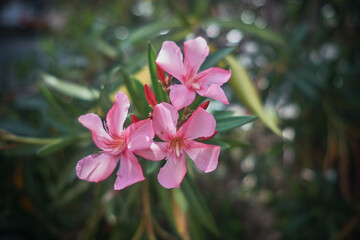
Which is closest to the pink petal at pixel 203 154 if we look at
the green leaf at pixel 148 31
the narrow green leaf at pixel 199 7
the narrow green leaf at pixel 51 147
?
the narrow green leaf at pixel 51 147

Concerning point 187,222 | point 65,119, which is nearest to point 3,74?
point 65,119

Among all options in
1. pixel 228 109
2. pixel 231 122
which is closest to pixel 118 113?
pixel 231 122

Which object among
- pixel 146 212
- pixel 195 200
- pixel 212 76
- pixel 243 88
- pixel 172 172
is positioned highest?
pixel 212 76

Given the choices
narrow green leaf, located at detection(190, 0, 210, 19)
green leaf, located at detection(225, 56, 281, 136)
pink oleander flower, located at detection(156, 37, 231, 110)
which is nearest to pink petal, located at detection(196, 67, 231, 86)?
pink oleander flower, located at detection(156, 37, 231, 110)

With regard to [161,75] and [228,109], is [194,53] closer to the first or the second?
[161,75]

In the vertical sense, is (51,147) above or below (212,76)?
below

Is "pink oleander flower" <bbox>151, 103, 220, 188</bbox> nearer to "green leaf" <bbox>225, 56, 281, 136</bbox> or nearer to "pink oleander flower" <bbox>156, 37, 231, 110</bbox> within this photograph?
"pink oleander flower" <bbox>156, 37, 231, 110</bbox>
